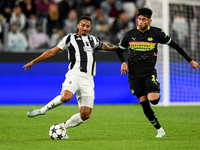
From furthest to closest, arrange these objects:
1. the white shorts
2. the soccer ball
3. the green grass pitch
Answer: the white shorts
the soccer ball
the green grass pitch

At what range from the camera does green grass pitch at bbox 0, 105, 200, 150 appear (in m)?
5.23

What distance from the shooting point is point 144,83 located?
20.9 ft

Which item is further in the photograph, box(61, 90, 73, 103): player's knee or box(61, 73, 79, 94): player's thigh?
box(61, 73, 79, 94): player's thigh

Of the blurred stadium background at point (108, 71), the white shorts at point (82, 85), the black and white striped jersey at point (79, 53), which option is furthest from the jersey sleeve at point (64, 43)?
the blurred stadium background at point (108, 71)

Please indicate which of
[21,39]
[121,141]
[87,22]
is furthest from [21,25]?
[121,141]

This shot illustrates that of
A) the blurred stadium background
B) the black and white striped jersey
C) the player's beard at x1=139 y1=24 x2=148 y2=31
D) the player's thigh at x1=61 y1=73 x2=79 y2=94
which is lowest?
the blurred stadium background

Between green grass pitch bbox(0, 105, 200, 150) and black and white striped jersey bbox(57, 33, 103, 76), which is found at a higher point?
black and white striped jersey bbox(57, 33, 103, 76)

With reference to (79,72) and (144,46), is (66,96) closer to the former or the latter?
(79,72)

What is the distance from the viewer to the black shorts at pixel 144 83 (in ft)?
20.3

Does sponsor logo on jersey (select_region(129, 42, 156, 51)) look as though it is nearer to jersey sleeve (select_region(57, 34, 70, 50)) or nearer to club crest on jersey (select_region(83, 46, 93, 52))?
club crest on jersey (select_region(83, 46, 93, 52))

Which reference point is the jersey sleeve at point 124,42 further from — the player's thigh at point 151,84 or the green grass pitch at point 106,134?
the green grass pitch at point 106,134

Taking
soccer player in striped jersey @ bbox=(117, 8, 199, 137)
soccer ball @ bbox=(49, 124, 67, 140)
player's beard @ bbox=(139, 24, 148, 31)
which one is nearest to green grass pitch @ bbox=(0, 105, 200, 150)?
soccer ball @ bbox=(49, 124, 67, 140)

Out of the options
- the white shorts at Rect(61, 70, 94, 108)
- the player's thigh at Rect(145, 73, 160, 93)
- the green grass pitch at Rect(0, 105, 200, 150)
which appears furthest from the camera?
the player's thigh at Rect(145, 73, 160, 93)

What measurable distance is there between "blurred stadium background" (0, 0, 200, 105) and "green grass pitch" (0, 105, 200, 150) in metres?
3.22
